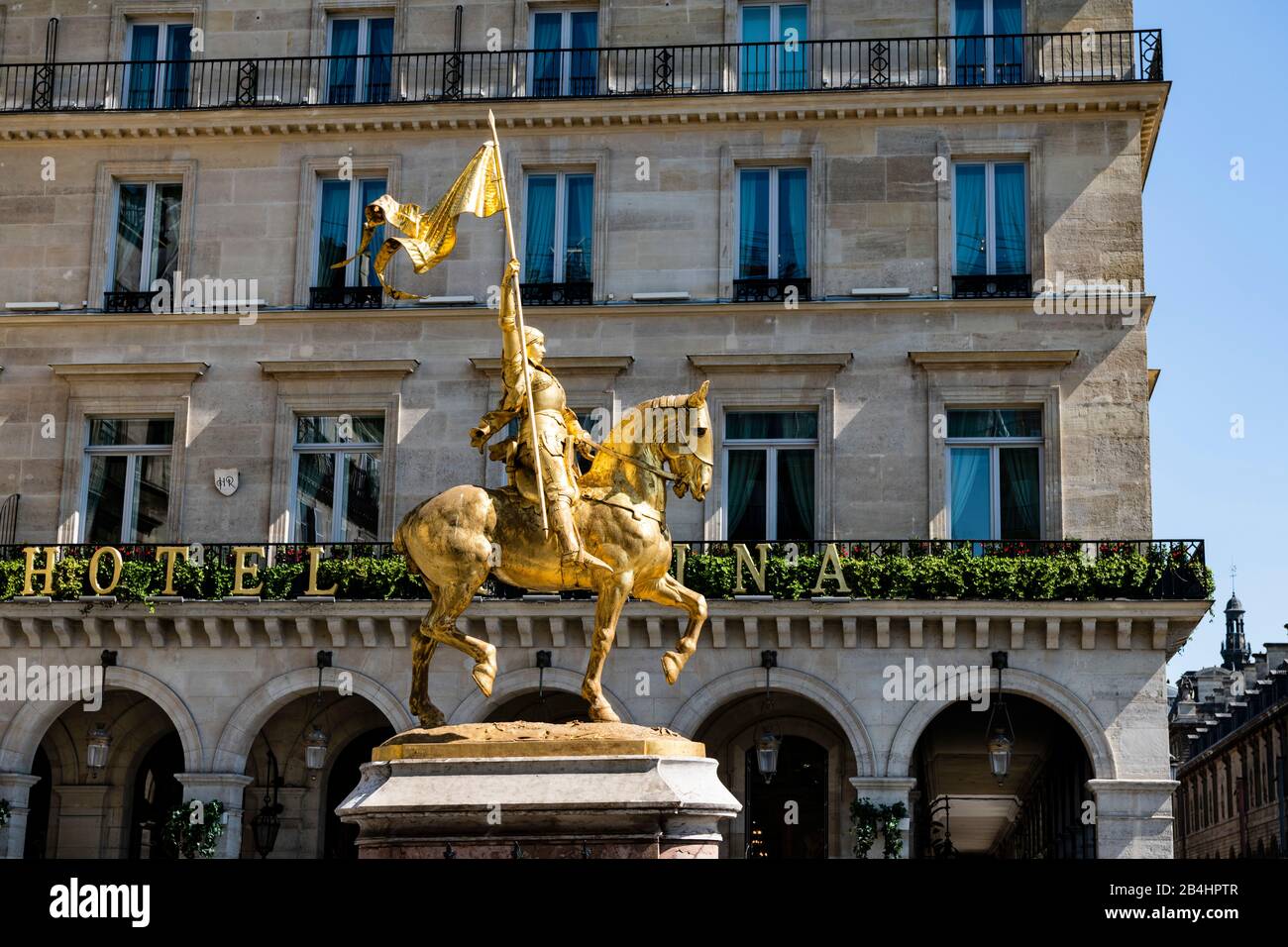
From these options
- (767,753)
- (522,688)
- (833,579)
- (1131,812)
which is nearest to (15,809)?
(522,688)

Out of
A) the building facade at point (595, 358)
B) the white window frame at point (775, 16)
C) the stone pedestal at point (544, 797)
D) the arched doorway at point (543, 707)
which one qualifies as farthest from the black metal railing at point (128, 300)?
the stone pedestal at point (544, 797)

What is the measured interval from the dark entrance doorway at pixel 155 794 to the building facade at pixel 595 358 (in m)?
0.09

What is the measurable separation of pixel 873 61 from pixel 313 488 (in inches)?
490

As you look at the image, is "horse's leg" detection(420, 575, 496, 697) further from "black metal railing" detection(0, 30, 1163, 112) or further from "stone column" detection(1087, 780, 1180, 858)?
"black metal railing" detection(0, 30, 1163, 112)

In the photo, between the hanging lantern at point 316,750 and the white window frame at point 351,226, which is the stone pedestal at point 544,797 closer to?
the hanging lantern at point 316,750

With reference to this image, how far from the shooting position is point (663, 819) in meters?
13.2

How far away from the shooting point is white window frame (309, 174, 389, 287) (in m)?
33.3

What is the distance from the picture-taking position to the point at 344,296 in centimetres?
3319

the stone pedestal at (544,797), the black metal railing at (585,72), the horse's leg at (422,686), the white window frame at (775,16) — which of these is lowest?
the stone pedestal at (544,797)

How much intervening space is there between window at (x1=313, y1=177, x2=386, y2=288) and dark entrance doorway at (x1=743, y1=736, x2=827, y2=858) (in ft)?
36.4

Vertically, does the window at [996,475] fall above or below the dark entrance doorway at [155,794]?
above

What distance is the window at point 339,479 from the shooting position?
32406 mm
